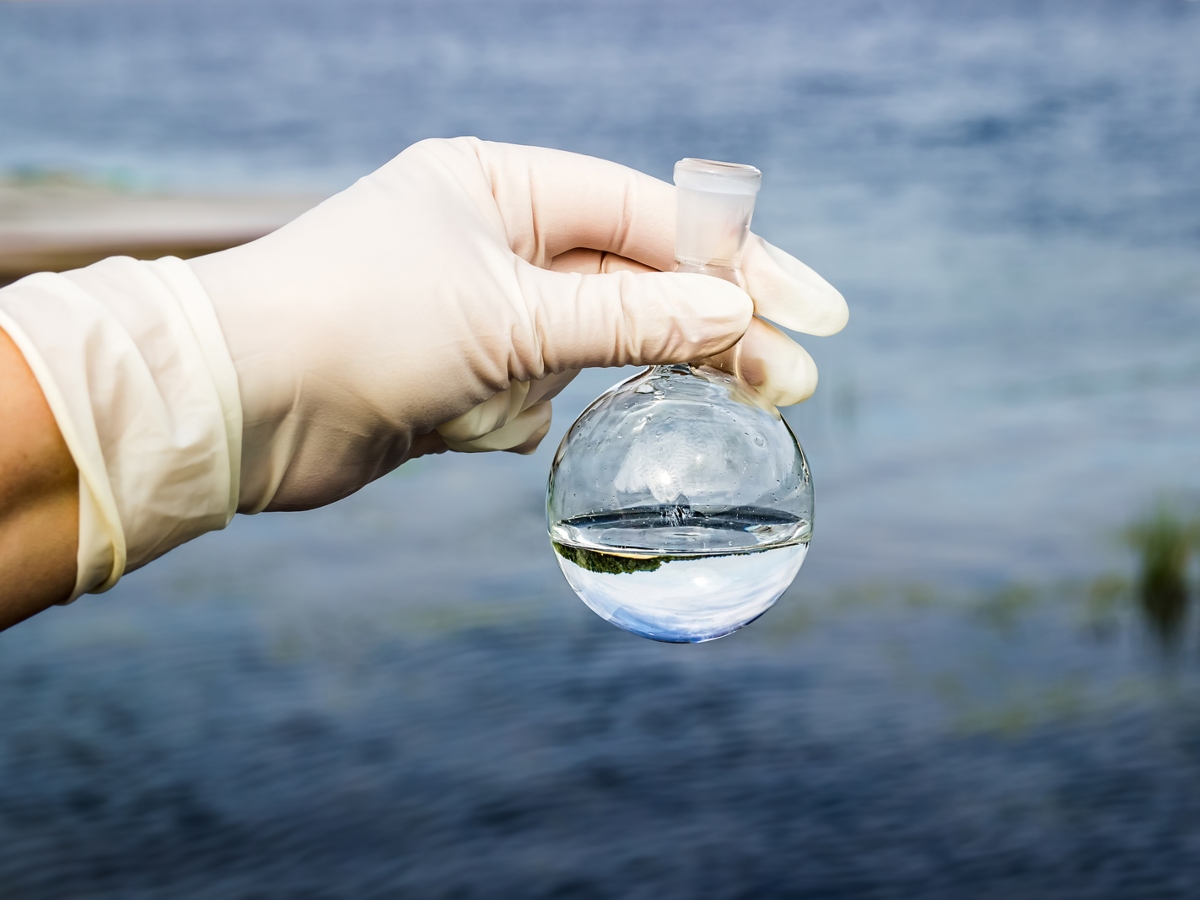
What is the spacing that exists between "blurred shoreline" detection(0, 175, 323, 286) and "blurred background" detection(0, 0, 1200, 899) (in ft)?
0.08

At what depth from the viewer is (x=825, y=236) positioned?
7.21m

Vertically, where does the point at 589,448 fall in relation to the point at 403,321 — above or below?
below

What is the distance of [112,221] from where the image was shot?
19.8 ft

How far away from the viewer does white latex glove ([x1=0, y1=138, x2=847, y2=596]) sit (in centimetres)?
118

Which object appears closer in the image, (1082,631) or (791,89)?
(1082,631)

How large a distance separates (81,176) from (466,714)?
4553 mm

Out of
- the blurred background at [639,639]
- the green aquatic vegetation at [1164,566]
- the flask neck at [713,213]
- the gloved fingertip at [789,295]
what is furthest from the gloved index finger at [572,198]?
the green aquatic vegetation at [1164,566]

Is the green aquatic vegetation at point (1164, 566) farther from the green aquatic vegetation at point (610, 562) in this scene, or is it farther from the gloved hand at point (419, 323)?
the green aquatic vegetation at point (610, 562)

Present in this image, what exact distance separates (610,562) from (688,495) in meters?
0.11

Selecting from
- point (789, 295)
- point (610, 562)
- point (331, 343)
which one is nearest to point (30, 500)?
point (331, 343)

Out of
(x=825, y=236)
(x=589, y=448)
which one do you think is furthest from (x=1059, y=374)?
(x=589, y=448)

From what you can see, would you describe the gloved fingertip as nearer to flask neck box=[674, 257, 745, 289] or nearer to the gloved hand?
the gloved hand

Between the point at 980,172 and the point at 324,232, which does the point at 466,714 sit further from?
the point at 980,172

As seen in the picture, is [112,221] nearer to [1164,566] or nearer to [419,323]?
[419,323]
